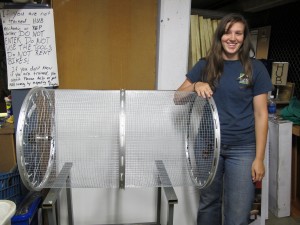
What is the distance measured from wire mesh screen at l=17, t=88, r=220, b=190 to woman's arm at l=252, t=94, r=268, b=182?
0.26m

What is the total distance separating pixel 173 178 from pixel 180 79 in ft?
2.61

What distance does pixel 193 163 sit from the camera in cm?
155

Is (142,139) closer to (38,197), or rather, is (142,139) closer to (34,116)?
(34,116)

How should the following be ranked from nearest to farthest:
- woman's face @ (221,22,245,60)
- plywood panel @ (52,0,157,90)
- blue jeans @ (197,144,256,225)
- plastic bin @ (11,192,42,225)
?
woman's face @ (221,22,245,60), blue jeans @ (197,144,256,225), plastic bin @ (11,192,42,225), plywood panel @ (52,0,157,90)

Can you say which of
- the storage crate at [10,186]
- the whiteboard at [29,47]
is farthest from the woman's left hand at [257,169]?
the storage crate at [10,186]

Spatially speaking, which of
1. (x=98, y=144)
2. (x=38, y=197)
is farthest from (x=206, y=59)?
(x=38, y=197)

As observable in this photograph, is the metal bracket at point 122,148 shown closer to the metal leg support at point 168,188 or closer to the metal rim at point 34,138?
the metal leg support at point 168,188

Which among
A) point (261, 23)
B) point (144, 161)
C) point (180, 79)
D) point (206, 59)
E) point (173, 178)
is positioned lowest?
point (173, 178)

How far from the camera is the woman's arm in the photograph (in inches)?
58.4

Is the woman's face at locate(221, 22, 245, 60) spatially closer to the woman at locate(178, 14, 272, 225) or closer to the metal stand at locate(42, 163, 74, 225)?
the woman at locate(178, 14, 272, 225)

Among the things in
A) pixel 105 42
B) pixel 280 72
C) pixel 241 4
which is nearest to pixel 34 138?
pixel 105 42

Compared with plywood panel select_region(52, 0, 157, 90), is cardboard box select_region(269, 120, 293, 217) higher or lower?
lower

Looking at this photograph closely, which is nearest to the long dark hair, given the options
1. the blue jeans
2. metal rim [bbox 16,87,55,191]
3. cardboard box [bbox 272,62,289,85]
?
the blue jeans

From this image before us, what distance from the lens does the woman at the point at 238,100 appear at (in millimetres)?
1469
